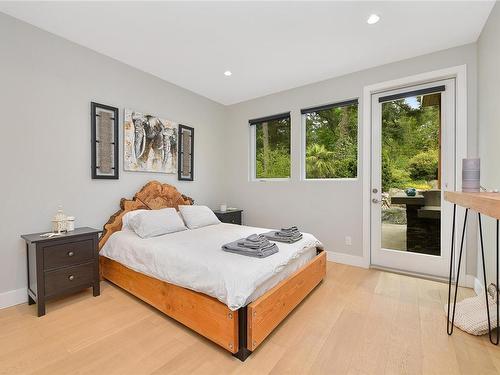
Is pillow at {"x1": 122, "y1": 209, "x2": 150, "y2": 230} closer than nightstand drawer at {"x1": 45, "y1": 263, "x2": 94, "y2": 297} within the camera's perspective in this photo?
No

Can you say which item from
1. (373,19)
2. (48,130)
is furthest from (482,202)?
(48,130)

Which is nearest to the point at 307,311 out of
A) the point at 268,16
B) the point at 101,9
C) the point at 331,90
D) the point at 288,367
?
the point at 288,367

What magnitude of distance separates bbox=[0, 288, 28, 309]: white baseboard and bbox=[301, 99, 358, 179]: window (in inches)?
142

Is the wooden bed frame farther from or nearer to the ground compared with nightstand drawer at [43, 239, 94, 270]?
nearer to the ground

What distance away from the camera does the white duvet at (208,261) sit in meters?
1.63

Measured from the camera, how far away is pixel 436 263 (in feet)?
9.49

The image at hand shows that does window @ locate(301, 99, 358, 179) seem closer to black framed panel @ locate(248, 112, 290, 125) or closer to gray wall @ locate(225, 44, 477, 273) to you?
gray wall @ locate(225, 44, 477, 273)

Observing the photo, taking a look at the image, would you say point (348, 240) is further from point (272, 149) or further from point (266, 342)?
point (266, 342)

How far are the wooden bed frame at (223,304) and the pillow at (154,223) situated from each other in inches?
14.0

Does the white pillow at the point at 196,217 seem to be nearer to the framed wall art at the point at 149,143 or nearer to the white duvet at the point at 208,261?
the white duvet at the point at 208,261

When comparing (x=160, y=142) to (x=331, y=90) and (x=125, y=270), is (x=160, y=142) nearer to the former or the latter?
(x=125, y=270)

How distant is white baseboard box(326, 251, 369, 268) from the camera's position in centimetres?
326

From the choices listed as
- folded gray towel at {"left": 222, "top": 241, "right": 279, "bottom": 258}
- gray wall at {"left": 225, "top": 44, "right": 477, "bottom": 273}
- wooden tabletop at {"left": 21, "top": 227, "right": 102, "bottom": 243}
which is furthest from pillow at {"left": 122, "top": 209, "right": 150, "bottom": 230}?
gray wall at {"left": 225, "top": 44, "right": 477, "bottom": 273}

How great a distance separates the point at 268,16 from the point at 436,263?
3.26m
